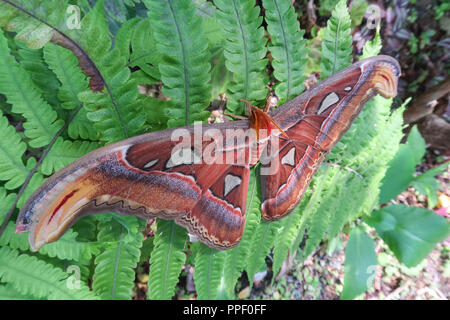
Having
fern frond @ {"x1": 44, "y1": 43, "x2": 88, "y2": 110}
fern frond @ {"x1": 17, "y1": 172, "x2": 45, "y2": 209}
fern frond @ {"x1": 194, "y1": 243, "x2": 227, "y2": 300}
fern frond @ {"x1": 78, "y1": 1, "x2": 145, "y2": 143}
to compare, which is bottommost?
fern frond @ {"x1": 194, "y1": 243, "x2": 227, "y2": 300}

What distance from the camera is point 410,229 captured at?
6.81 ft

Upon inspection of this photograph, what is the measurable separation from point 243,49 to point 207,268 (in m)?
0.97

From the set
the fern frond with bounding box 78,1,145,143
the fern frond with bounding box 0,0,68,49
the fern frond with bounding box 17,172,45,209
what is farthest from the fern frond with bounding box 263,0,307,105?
the fern frond with bounding box 17,172,45,209

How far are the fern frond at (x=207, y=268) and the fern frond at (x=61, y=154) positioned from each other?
2.17 ft

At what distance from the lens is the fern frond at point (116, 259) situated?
1131 millimetres

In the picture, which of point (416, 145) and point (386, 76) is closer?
point (386, 76)

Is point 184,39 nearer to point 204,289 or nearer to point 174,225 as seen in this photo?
point 174,225

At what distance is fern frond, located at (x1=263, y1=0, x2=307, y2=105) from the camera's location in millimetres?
1055

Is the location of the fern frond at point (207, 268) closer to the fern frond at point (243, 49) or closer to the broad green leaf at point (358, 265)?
the fern frond at point (243, 49)

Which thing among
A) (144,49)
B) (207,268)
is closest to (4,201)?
(144,49)

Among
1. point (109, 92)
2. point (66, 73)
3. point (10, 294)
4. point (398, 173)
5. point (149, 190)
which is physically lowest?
point (10, 294)

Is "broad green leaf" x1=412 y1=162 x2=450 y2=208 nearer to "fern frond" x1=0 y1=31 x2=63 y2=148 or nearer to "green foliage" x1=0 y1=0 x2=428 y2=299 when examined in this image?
"green foliage" x1=0 y1=0 x2=428 y2=299

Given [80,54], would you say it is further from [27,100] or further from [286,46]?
[286,46]

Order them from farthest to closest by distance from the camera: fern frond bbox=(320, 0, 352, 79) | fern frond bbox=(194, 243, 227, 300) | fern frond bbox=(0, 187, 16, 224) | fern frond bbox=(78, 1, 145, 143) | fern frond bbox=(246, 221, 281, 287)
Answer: fern frond bbox=(246, 221, 281, 287), fern frond bbox=(194, 243, 227, 300), fern frond bbox=(320, 0, 352, 79), fern frond bbox=(0, 187, 16, 224), fern frond bbox=(78, 1, 145, 143)
